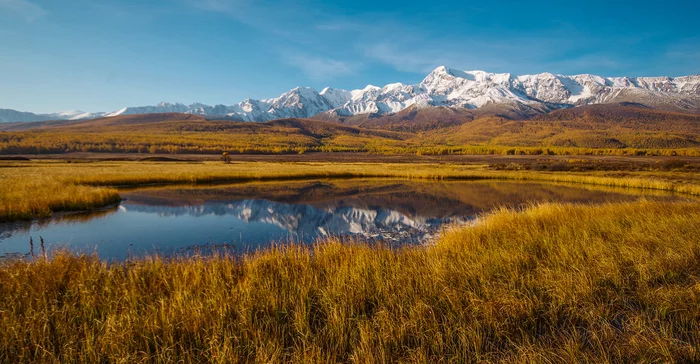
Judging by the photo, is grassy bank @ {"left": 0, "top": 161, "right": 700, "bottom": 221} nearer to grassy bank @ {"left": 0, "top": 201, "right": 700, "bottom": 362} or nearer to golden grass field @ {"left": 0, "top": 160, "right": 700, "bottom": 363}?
golden grass field @ {"left": 0, "top": 160, "right": 700, "bottom": 363}

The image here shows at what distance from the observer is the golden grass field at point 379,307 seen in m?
4.22

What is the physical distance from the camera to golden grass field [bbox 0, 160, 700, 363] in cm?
422

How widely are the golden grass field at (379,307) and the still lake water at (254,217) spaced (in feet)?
11.3

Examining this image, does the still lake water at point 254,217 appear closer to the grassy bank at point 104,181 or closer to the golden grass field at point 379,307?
the grassy bank at point 104,181

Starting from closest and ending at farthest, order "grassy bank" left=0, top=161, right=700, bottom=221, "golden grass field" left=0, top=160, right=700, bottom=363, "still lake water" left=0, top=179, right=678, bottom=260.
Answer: "golden grass field" left=0, top=160, right=700, bottom=363
"still lake water" left=0, top=179, right=678, bottom=260
"grassy bank" left=0, top=161, right=700, bottom=221

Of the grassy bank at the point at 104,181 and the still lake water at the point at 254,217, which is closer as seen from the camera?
the still lake water at the point at 254,217

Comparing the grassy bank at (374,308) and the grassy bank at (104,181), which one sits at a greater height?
the grassy bank at (374,308)

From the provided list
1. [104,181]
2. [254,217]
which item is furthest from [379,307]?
[104,181]

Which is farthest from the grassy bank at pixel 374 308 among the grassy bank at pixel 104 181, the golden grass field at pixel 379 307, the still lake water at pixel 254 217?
the grassy bank at pixel 104 181

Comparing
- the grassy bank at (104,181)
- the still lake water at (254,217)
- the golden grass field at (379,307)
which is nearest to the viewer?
the golden grass field at (379,307)

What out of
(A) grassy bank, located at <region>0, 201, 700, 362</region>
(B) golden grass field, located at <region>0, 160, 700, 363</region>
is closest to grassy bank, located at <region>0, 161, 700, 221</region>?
(B) golden grass field, located at <region>0, 160, 700, 363</region>

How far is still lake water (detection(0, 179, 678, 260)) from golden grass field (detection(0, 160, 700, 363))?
11.3ft

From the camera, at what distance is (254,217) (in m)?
20.8

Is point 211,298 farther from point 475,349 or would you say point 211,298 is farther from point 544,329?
point 544,329
